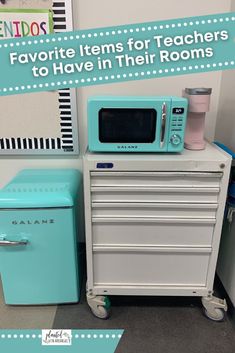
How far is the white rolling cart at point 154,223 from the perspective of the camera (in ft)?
4.19

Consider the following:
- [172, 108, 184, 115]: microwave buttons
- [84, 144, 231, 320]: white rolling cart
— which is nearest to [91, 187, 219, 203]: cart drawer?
[84, 144, 231, 320]: white rolling cart

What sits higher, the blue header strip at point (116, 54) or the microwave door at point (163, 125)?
the blue header strip at point (116, 54)

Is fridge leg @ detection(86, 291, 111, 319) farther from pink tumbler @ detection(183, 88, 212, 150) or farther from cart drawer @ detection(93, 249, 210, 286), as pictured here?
pink tumbler @ detection(183, 88, 212, 150)

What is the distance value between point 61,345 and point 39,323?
24.0 inches

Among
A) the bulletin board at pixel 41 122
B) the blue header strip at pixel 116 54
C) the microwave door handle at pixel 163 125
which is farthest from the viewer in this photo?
the bulletin board at pixel 41 122

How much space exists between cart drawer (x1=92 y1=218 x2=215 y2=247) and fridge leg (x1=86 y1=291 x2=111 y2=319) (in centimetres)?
32

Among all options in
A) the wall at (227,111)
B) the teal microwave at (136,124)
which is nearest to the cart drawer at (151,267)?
the teal microwave at (136,124)

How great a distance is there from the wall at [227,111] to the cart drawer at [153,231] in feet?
1.60

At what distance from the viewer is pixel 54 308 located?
5.28ft

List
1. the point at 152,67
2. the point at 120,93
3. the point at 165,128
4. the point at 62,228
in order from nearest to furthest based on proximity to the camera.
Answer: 1. the point at 152,67
2. the point at 165,128
3. the point at 62,228
4. the point at 120,93

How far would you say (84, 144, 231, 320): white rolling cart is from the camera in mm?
1278

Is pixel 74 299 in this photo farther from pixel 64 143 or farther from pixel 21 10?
pixel 21 10

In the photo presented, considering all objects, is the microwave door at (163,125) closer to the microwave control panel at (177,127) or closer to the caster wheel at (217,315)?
the microwave control panel at (177,127)

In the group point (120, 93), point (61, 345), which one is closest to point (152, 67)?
point (120, 93)
